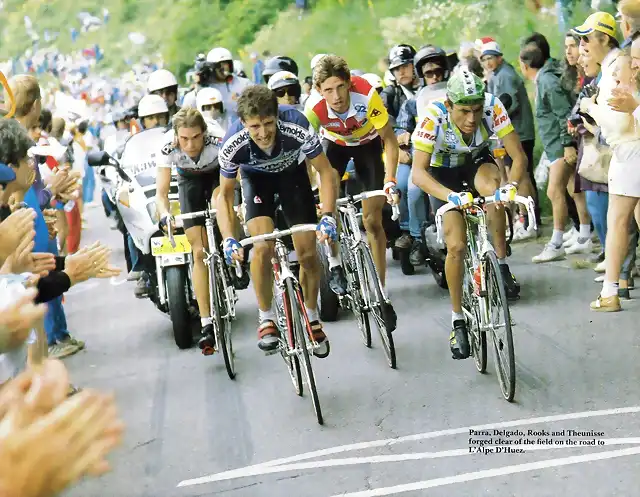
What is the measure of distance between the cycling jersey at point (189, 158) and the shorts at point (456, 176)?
186 centimetres

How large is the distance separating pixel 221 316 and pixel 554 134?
471 centimetres

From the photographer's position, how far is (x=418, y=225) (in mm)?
10242

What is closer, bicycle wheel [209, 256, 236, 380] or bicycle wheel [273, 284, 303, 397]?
bicycle wheel [273, 284, 303, 397]

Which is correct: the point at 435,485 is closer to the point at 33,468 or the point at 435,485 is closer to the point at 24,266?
the point at 24,266

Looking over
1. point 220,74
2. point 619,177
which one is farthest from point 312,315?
point 220,74

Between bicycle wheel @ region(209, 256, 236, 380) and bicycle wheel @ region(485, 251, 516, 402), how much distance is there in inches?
84.3

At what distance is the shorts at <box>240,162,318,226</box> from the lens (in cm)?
728

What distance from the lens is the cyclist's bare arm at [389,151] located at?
8.35 meters

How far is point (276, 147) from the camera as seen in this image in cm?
713

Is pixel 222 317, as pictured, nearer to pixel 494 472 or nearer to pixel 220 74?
pixel 494 472

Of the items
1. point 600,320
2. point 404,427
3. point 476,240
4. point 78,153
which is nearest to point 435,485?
point 404,427

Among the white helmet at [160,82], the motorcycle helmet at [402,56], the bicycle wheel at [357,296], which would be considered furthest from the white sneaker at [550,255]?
the white helmet at [160,82]

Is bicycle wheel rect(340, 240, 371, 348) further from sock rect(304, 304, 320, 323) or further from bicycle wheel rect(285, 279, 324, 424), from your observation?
bicycle wheel rect(285, 279, 324, 424)

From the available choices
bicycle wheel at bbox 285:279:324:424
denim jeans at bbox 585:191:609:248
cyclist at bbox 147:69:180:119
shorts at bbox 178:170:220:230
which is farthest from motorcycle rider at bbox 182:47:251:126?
bicycle wheel at bbox 285:279:324:424
